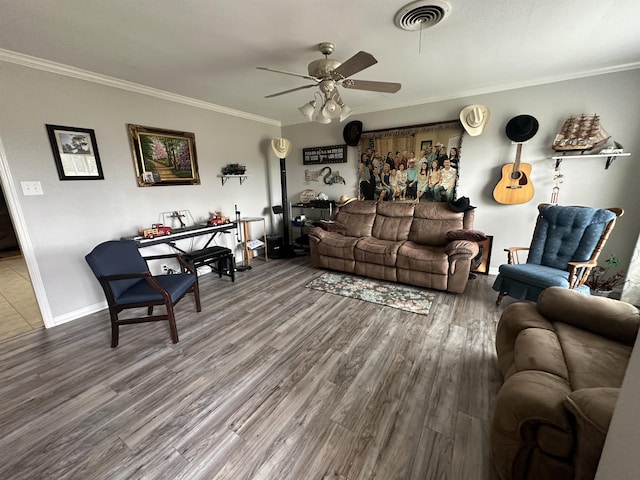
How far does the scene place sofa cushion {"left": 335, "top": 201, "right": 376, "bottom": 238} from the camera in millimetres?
4047

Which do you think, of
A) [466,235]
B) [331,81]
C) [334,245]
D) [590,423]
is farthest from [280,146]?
[590,423]

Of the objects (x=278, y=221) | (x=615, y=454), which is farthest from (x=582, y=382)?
(x=278, y=221)

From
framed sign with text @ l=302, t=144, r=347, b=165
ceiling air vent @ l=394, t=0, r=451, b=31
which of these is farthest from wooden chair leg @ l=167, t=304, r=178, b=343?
framed sign with text @ l=302, t=144, r=347, b=165

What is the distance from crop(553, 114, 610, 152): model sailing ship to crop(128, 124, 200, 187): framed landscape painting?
180 inches

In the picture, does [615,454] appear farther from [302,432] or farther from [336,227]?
[336,227]

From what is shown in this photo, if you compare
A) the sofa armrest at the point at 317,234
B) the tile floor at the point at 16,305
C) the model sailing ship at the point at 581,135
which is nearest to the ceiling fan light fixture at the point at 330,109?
the sofa armrest at the point at 317,234

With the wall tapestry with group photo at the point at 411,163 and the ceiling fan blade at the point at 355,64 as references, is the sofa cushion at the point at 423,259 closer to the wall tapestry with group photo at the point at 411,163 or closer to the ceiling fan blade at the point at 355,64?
the wall tapestry with group photo at the point at 411,163

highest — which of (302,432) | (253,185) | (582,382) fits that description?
(253,185)

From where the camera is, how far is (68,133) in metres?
2.53

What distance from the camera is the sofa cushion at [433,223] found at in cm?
348

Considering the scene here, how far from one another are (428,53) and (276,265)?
3.32m

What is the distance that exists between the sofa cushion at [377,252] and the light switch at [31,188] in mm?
3383

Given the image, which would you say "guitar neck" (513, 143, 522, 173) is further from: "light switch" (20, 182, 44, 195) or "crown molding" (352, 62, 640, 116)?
"light switch" (20, 182, 44, 195)

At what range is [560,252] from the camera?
2.60 meters
